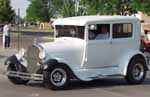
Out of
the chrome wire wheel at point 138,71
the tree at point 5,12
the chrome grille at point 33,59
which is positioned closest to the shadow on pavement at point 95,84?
the chrome wire wheel at point 138,71

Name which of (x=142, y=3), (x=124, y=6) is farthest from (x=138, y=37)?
(x=124, y=6)

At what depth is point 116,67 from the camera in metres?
15.1

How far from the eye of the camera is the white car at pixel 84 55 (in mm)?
13938

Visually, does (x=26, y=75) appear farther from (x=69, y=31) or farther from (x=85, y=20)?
(x=85, y=20)

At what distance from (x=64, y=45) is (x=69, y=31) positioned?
0.89 m

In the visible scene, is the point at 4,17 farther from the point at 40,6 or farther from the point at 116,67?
the point at 116,67

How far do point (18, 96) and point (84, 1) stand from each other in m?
38.3

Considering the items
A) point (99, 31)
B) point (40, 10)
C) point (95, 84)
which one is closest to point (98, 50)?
point (99, 31)

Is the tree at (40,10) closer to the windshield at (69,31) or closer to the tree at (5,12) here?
the tree at (5,12)

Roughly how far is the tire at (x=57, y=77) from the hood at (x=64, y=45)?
478mm

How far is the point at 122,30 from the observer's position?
1534 cm

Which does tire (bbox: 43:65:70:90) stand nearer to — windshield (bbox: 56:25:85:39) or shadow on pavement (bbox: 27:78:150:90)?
shadow on pavement (bbox: 27:78:150:90)

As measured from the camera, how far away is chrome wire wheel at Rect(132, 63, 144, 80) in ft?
50.3

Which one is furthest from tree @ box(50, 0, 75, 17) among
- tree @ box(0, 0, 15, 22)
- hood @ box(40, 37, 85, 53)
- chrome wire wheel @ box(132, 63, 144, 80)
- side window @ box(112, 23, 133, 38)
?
hood @ box(40, 37, 85, 53)
